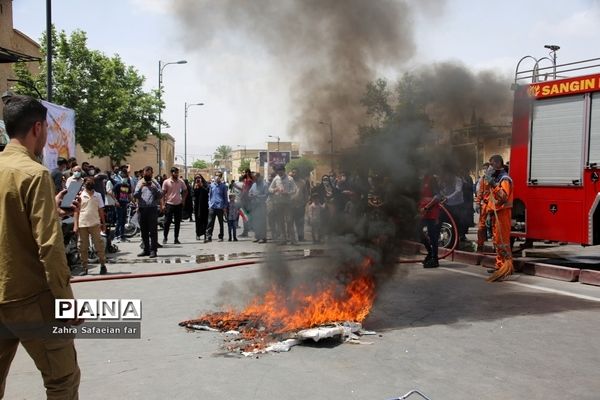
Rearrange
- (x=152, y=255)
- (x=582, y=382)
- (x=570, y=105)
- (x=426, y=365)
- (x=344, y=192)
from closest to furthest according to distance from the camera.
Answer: (x=582, y=382)
(x=426, y=365)
(x=344, y=192)
(x=570, y=105)
(x=152, y=255)

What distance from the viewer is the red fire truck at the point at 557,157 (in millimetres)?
8109

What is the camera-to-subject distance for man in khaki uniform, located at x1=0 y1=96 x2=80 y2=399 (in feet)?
8.11

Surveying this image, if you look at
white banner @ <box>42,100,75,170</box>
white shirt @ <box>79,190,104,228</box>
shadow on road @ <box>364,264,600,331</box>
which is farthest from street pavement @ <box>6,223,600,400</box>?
white banner @ <box>42,100,75,170</box>

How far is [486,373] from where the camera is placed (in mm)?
4168

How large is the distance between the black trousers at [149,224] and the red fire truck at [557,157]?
6.87 metres

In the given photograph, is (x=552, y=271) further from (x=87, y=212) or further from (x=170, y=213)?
(x=170, y=213)

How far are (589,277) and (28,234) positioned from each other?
25.7 ft

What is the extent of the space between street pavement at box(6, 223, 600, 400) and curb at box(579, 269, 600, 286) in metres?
0.58

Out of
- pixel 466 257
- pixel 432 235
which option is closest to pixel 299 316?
pixel 432 235

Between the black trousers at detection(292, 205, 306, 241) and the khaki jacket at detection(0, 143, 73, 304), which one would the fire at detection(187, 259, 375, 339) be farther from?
the black trousers at detection(292, 205, 306, 241)

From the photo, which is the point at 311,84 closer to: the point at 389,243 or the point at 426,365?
the point at 389,243

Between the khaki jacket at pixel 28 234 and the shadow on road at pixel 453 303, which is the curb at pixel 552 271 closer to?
the shadow on road at pixel 453 303

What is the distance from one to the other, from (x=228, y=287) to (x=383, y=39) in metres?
4.24

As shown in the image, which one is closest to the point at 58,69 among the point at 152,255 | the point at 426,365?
the point at 152,255
